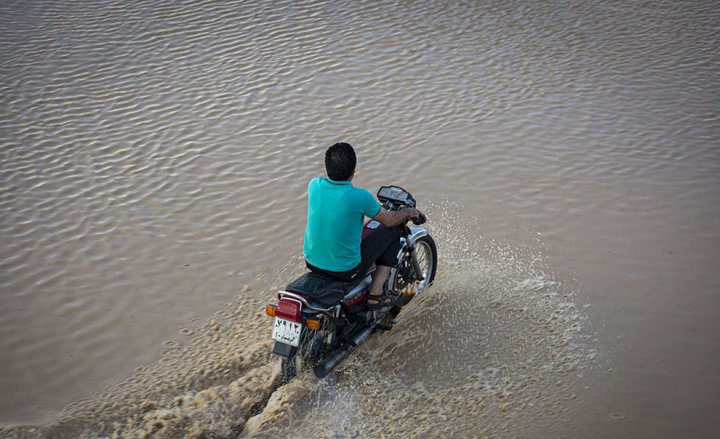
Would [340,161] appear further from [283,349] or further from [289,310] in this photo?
[283,349]

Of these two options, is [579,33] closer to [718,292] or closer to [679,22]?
[679,22]

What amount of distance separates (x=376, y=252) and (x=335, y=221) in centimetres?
60

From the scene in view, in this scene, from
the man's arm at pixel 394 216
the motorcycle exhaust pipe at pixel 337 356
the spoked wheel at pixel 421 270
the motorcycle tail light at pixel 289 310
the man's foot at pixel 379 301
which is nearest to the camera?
the motorcycle tail light at pixel 289 310

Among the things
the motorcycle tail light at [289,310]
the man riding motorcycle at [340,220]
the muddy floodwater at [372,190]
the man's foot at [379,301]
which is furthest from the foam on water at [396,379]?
the man riding motorcycle at [340,220]

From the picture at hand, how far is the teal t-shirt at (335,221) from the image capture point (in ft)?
14.6

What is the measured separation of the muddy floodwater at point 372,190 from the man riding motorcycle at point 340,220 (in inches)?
33.3

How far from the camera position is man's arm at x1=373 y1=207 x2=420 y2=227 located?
4766 millimetres

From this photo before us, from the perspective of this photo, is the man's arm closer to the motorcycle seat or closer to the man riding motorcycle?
the man riding motorcycle

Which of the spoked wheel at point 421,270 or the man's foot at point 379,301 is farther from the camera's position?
the spoked wheel at point 421,270

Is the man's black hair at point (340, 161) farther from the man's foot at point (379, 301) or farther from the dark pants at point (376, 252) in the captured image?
the man's foot at point (379, 301)

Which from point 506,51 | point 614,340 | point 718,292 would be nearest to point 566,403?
point 614,340

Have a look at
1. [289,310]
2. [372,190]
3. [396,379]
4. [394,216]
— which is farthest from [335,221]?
[372,190]

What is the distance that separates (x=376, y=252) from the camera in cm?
495

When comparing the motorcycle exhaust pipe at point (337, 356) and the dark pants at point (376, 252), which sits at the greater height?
the dark pants at point (376, 252)
